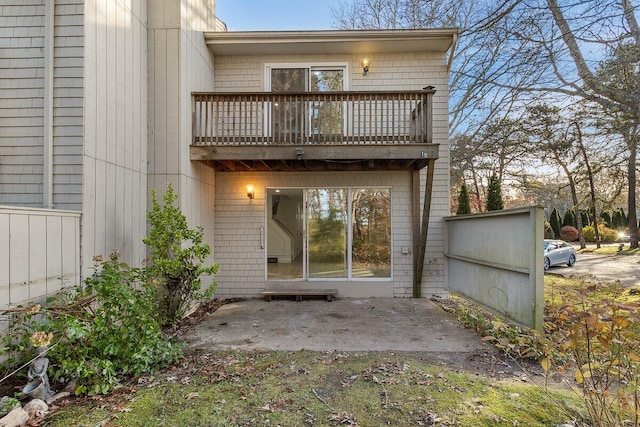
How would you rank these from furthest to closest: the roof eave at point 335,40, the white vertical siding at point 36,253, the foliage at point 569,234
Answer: the foliage at point 569,234 → the roof eave at point 335,40 → the white vertical siding at point 36,253

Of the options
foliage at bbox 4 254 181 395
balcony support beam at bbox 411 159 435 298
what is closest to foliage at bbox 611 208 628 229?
balcony support beam at bbox 411 159 435 298

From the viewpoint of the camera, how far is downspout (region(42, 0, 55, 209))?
12.7 feet

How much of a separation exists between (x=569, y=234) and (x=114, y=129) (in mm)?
27877

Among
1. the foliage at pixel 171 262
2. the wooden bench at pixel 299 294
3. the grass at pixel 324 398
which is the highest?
the foliage at pixel 171 262

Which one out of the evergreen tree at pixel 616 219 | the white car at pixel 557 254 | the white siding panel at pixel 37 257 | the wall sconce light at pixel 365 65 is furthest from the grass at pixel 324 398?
the evergreen tree at pixel 616 219

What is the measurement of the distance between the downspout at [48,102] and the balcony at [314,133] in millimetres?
2143

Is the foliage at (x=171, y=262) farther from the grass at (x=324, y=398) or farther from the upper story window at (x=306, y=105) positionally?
the upper story window at (x=306, y=105)

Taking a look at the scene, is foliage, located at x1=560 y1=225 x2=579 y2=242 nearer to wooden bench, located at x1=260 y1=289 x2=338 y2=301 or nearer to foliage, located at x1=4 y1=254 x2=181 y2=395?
wooden bench, located at x1=260 y1=289 x2=338 y2=301

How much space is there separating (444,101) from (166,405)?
7.07 meters

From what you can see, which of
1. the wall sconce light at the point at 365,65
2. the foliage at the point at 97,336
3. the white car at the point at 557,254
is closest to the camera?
the foliage at the point at 97,336

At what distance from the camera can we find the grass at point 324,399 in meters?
2.54

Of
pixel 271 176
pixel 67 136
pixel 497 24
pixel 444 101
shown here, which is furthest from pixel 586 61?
pixel 67 136

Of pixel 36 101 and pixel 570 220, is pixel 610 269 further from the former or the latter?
pixel 36 101

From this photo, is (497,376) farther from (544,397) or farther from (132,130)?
(132,130)
